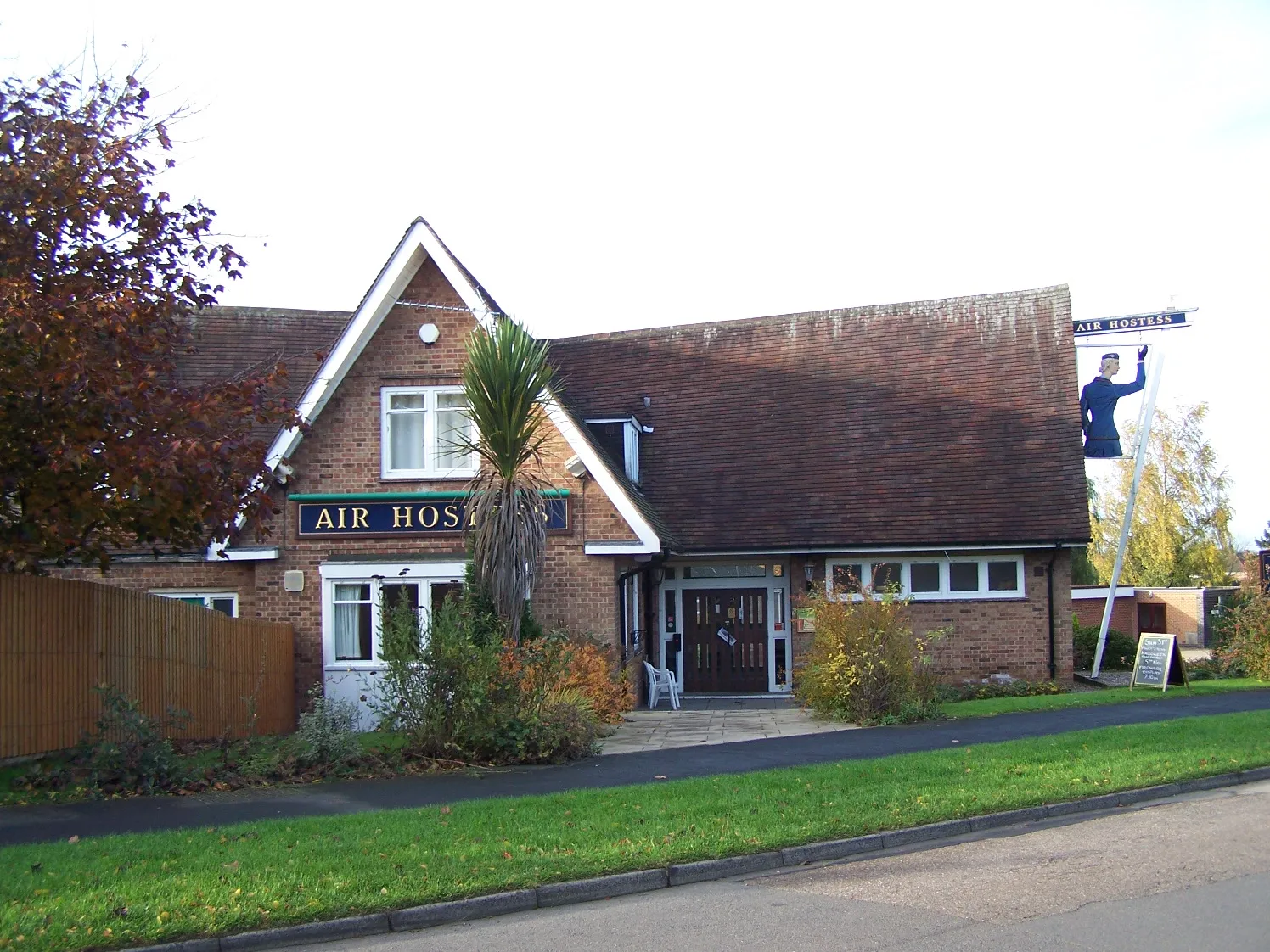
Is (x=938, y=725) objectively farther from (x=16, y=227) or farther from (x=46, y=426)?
(x=16, y=227)

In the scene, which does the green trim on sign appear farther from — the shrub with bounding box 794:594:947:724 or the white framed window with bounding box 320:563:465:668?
the shrub with bounding box 794:594:947:724

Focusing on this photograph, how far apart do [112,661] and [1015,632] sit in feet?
47.5

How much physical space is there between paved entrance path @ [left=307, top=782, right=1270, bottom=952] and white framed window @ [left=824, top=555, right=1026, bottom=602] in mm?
11730

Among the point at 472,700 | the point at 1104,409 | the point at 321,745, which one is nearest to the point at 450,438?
the point at 472,700

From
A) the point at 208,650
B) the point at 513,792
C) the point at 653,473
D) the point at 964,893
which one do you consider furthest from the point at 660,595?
the point at 964,893

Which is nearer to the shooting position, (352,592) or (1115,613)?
(352,592)

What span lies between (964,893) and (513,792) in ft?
16.4

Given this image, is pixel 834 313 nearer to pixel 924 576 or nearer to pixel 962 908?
pixel 924 576

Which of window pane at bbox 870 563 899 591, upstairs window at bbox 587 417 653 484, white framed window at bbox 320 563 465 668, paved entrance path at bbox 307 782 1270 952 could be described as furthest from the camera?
upstairs window at bbox 587 417 653 484

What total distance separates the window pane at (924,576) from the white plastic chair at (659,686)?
460 cm

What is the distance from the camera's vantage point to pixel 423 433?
1909 cm

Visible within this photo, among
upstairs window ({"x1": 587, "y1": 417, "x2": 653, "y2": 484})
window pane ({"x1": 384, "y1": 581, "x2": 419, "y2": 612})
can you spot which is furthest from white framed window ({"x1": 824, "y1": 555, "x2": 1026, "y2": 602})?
window pane ({"x1": 384, "y1": 581, "x2": 419, "y2": 612})

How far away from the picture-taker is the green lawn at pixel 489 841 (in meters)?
7.32

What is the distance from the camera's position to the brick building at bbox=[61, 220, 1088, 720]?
18750mm
